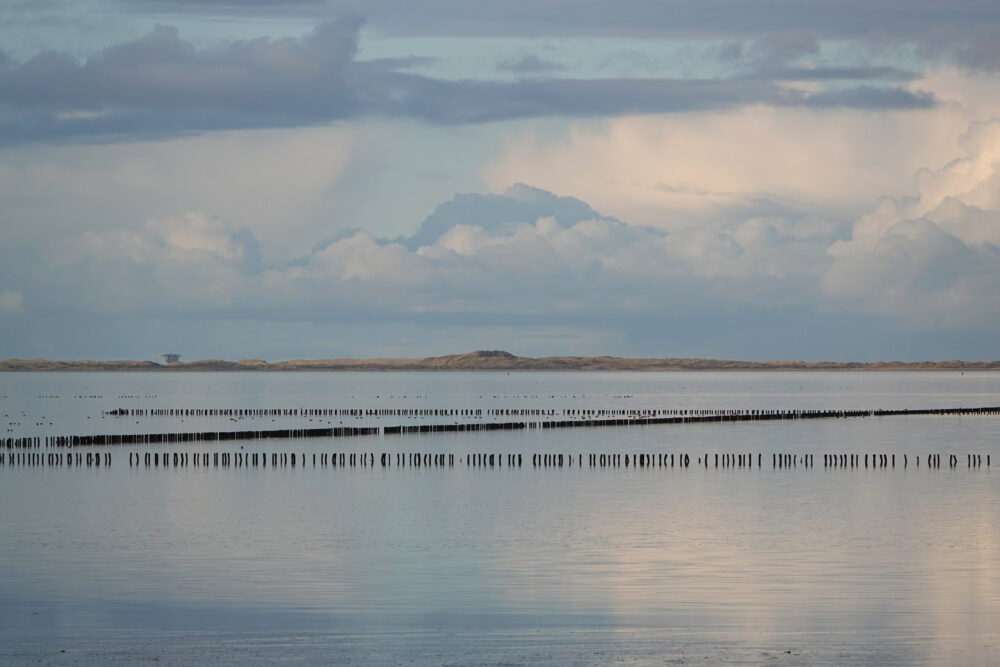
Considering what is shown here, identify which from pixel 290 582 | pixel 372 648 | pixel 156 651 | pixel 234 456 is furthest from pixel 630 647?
pixel 234 456

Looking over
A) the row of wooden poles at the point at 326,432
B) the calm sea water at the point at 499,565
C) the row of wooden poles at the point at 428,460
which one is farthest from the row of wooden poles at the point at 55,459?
the row of wooden poles at the point at 326,432

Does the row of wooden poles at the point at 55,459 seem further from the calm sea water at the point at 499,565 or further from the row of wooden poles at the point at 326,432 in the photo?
the row of wooden poles at the point at 326,432

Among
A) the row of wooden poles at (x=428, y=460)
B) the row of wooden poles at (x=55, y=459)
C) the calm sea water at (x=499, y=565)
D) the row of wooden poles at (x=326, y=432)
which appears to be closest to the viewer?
the calm sea water at (x=499, y=565)

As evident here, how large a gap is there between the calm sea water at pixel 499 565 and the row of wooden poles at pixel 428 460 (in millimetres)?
1962

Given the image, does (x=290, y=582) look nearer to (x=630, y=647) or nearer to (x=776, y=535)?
(x=630, y=647)

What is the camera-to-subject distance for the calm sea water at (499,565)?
82.3 ft

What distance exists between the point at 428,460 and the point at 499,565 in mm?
35261

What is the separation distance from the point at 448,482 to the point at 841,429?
54805mm

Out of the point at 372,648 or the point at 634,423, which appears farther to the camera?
the point at 634,423

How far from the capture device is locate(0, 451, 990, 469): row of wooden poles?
229ft

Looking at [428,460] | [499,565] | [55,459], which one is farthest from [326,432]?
[499,565]

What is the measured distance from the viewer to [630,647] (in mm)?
24625

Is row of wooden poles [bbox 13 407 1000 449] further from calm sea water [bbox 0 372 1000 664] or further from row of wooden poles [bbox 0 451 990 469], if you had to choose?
calm sea water [bbox 0 372 1000 664]

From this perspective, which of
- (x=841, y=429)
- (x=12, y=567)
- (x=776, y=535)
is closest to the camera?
(x=12, y=567)
